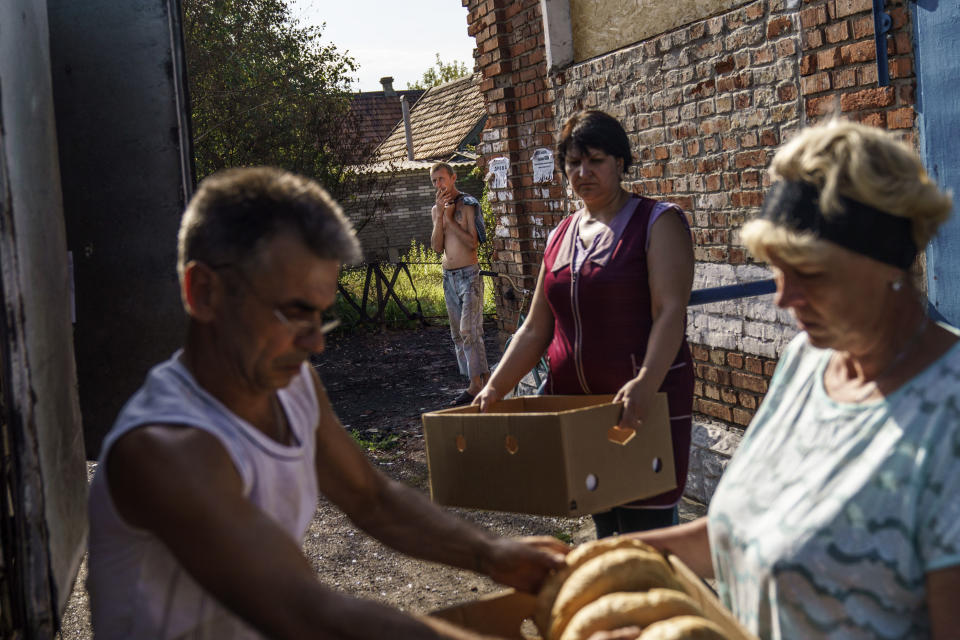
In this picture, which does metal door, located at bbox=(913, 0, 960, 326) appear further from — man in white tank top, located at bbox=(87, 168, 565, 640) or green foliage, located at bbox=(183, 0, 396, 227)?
green foliage, located at bbox=(183, 0, 396, 227)

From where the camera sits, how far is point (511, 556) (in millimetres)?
2127

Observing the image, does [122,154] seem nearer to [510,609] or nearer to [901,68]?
[510,609]

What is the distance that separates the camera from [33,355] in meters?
3.56

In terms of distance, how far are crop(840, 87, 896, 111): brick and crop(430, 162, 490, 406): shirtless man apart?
18.3 ft

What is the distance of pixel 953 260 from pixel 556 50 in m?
3.50

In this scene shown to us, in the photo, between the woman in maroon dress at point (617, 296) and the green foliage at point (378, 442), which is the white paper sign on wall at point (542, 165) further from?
the woman in maroon dress at point (617, 296)

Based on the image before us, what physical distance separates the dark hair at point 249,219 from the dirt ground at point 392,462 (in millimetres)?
3552

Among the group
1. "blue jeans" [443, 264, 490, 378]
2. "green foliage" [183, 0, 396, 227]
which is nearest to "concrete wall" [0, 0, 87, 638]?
"blue jeans" [443, 264, 490, 378]

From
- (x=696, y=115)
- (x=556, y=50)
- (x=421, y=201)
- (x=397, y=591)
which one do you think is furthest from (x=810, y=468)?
(x=421, y=201)

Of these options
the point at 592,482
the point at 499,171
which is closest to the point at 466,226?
the point at 499,171

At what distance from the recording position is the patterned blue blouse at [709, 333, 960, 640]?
5.41 feet

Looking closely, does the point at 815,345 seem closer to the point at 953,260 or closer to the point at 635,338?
the point at 635,338

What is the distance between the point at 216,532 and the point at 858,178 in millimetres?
1247

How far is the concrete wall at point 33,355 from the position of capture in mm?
3375
